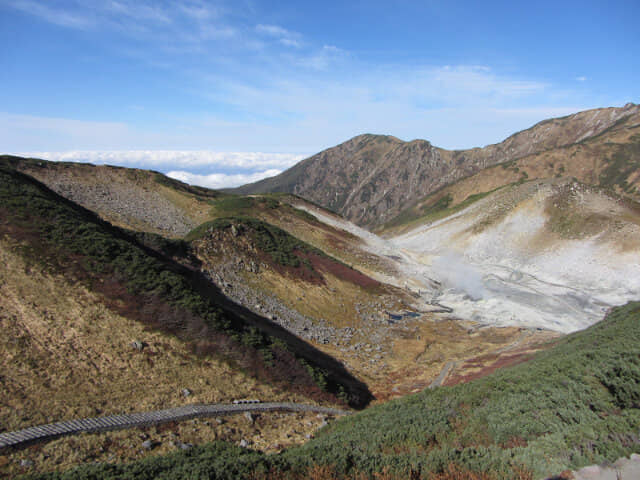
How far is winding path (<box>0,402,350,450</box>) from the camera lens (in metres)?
10.7

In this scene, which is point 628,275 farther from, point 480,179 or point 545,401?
point 480,179

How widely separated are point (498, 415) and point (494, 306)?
36.0 m

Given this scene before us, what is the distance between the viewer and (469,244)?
7756 cm

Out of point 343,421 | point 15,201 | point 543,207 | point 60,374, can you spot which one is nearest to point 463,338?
point 343,421

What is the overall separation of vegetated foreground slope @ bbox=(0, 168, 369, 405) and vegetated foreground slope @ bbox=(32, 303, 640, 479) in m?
5.78

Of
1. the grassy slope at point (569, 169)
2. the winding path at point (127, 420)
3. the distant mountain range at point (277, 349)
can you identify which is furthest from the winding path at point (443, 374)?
the grassy slope at point (569, 169)

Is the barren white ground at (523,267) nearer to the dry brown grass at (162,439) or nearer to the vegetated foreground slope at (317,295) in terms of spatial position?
the vegetated foreground slope at (317,295)

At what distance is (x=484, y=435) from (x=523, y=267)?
61.6 metres

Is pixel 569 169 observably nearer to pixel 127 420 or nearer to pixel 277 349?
pixel 277 349

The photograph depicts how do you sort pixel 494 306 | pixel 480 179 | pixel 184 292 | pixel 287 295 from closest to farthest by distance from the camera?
pixel 184 292 < pixel 287 295 < pixel 494 306 < pixel 480 179

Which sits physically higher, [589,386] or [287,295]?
[589,386]

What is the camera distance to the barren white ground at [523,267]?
43594 mm

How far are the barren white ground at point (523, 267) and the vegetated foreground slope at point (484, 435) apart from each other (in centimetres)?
2861

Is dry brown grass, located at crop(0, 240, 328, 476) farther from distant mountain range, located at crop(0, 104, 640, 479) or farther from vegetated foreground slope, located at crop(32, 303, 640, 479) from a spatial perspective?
vegetated foreground slope, located at crop(32, 303, 640, 479)
